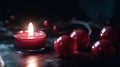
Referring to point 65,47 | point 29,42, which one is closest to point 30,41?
point 29,42

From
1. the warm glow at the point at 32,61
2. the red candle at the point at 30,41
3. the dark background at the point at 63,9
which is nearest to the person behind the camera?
the warm glow at the point at 32,61

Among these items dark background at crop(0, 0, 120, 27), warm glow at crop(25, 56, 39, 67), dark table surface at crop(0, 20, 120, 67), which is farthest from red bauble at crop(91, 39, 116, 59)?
dark background at crop(0, 0, 120, 27)

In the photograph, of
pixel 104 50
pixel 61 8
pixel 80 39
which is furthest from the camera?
pixel 61 8

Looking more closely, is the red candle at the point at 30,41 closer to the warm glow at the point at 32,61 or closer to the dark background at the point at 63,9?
the warm glow at the point at 32,61

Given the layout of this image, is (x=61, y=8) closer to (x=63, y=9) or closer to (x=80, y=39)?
(x=63, y=9)

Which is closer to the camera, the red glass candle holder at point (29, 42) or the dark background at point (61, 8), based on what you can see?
the red glass candle holder at point (29, 42)

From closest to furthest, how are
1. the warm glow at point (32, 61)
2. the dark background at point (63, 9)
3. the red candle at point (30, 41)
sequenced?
the warm glow at point (32, 61) → the red candle at point (30, 41) → the dark background at point (63, 9)

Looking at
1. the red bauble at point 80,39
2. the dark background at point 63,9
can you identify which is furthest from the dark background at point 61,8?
the red bauble at point 80,39

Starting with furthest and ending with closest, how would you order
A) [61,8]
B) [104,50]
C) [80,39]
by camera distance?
[61,8] < [80,39] < [104,50]

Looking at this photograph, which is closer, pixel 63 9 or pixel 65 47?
pixel 65 47

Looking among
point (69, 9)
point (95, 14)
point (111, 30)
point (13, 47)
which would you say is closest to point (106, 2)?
point (95, 14)
